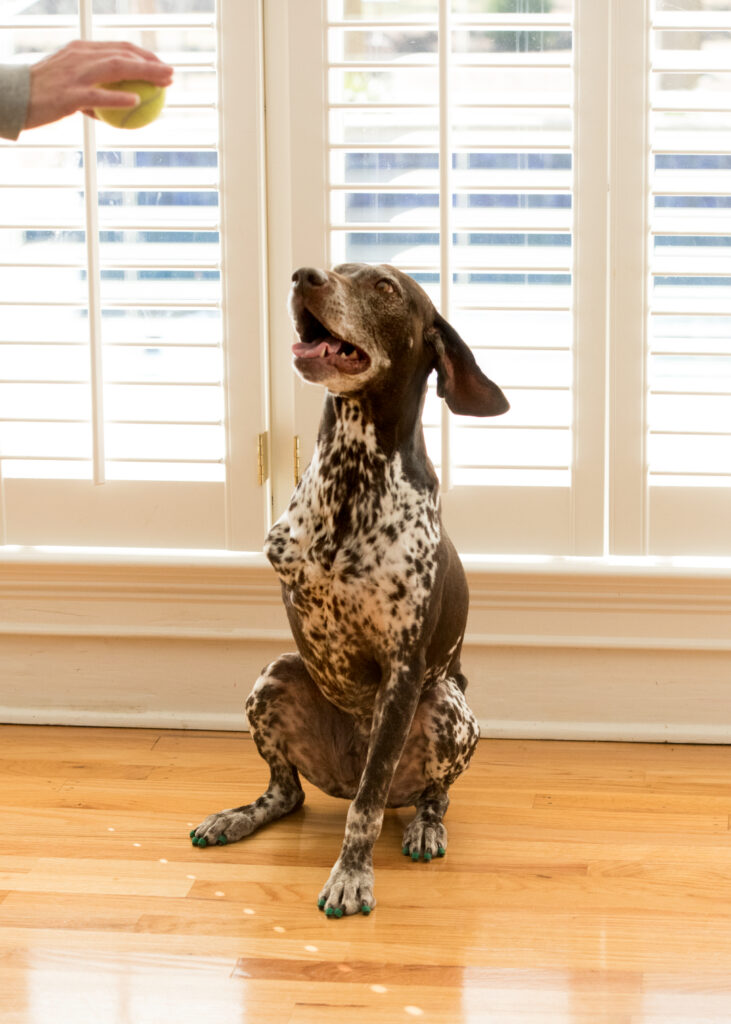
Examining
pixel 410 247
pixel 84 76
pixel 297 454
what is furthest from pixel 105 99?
pixel 297 454

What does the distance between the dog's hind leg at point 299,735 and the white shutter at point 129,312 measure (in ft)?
1.77

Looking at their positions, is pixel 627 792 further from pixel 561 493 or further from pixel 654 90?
pixel 654 90

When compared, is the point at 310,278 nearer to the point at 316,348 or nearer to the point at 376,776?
the point at 316,348

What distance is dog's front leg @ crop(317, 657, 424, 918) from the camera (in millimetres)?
2236

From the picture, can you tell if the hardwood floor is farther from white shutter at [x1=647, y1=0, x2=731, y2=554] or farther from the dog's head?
the dog's head

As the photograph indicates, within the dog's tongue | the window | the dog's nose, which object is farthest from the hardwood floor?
the dog's nose

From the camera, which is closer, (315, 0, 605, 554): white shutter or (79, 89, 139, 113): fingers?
(79, 89, 139, 113): fingers

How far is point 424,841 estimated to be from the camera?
240cm

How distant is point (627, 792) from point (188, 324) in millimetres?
1313

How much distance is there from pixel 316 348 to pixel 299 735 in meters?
0.73

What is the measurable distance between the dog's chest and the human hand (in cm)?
78

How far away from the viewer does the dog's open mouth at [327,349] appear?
86.7 inches

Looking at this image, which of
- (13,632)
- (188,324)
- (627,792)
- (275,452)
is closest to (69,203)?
(188,324)

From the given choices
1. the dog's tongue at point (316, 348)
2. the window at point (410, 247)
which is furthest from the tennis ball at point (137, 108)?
the window at point (410, 247)
